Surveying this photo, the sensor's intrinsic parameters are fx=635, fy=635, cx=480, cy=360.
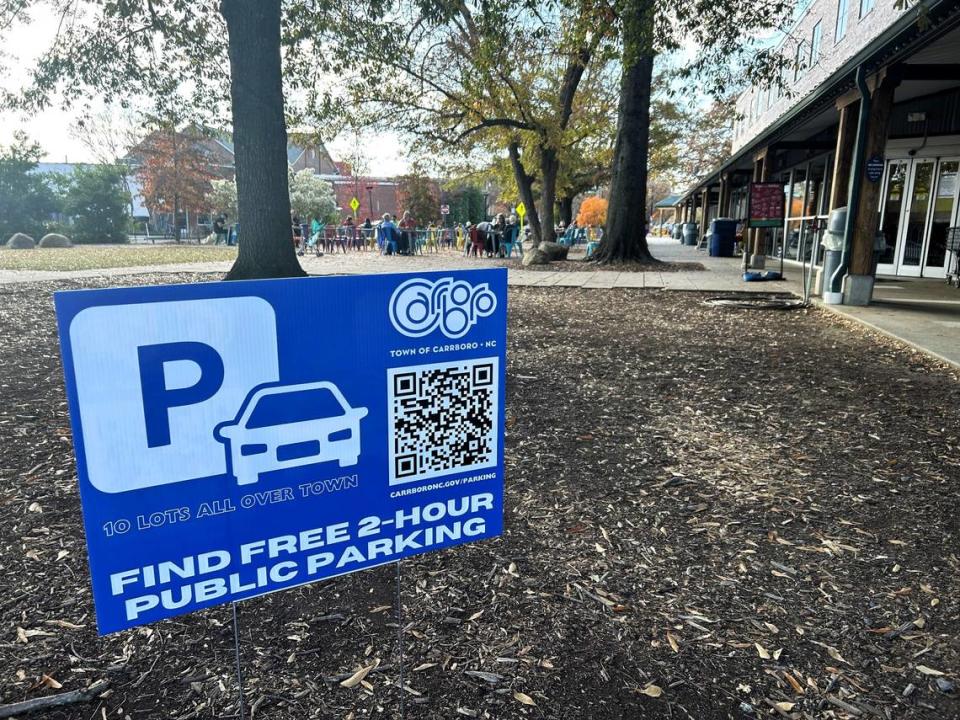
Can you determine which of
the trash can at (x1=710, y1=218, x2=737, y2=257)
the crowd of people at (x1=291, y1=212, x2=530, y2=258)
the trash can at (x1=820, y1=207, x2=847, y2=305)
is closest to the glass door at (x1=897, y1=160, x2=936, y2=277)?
the trash can at (x1=820, y1=207, x2=847, y2=305)

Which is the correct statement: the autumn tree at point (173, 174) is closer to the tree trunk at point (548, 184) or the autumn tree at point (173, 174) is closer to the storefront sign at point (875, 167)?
the tree trunk at point (548, 184)

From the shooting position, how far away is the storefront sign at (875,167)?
9273mm

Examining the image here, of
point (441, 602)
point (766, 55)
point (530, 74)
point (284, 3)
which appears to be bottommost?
point (441, 602)

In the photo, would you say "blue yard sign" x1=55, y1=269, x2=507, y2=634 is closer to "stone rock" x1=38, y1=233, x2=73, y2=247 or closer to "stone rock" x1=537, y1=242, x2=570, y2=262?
"stone rock" x1=537, y1=242, x2=570, y2=262

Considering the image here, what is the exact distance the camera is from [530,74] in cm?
2481

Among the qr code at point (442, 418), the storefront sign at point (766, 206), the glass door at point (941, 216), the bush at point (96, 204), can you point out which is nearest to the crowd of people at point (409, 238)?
the storefront sign at point (766, 206)

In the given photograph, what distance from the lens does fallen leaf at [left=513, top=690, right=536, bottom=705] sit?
6.70ft

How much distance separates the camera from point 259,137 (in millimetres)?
9344

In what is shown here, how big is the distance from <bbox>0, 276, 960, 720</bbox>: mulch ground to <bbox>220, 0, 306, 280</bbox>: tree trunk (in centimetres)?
555

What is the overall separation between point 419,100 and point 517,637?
2217 cm

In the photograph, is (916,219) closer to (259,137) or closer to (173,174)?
(259,137)

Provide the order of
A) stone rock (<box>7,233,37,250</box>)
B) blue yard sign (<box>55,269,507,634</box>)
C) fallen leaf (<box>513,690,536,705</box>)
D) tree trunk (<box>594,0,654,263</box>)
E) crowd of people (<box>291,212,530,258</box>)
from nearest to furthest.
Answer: blue yard sign (<box>55,269,507,634</box>) < fallen leaf (<box>513,690,536,705</box>) < tree trunk (<box>594,0,654,263</box>) < crowd of people (<box>291,212,530,258</box>) < stone rock (<box>7,233,37,250</box>)

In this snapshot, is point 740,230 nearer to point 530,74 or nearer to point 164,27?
point 530,74

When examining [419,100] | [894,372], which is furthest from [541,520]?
[419,100]
